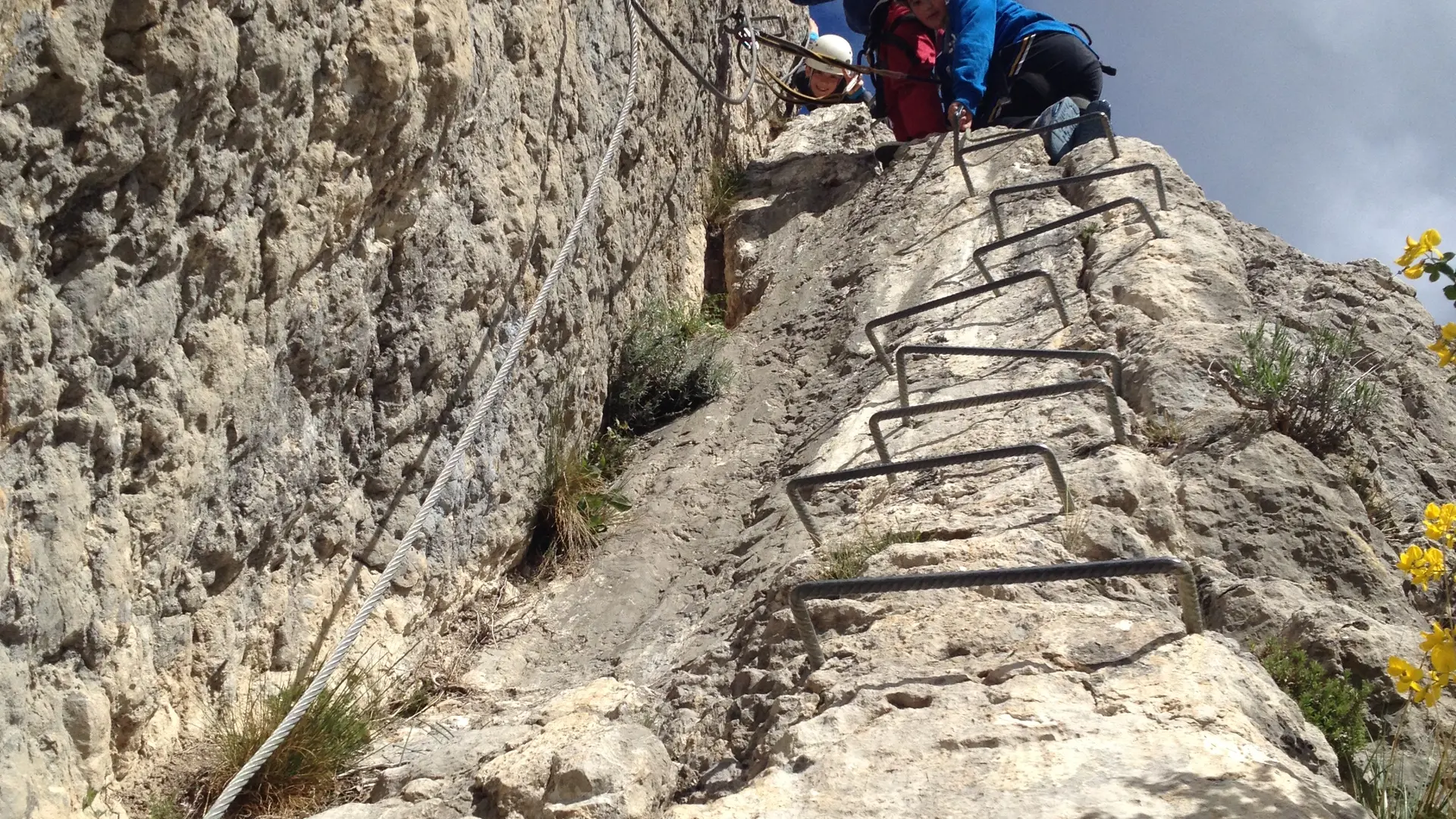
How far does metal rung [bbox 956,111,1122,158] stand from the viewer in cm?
650

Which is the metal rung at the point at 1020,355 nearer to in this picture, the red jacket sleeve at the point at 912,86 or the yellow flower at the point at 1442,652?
the yellow flower at the point at 1442,652

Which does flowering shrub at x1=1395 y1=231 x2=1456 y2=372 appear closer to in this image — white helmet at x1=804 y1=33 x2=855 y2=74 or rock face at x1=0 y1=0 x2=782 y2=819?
rock face at x1=0 y1=0 x2=782 y2=819

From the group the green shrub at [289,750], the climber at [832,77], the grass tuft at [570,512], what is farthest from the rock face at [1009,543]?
the climber at [832,77]

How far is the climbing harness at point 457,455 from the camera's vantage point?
2934 mm

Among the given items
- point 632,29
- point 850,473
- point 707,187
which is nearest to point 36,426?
point 850,473

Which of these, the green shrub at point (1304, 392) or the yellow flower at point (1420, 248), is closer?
the yellow flower at point (1420, 248)

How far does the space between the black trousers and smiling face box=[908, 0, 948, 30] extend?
456 mm

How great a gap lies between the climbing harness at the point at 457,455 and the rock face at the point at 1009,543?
13.0 inches

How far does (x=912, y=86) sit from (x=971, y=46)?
83 centimetres

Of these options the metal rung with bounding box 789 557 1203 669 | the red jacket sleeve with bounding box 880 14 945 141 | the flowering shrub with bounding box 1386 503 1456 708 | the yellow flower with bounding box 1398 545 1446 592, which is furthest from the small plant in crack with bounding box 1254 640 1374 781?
the red jacket sleeve with bounding box 880 14 945 141

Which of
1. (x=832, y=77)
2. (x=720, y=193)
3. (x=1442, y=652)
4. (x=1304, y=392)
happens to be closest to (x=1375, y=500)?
(x=1304, y=392)

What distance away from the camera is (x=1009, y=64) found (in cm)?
788

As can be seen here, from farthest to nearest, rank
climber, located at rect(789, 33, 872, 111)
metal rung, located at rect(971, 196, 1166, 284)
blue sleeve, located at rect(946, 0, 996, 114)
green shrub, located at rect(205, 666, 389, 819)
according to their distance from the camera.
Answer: climber, located at rect(789, 33, 872, 111), blue sleeve, located at rect(946, 0, 996, 114), metal rung, located at rect(971, 196, 1166, 284), green shrub, located at rect(205, 666, 389, 819)

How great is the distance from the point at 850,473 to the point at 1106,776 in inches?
54.3
